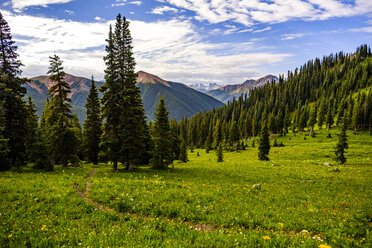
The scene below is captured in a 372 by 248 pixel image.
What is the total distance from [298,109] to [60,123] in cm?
14251

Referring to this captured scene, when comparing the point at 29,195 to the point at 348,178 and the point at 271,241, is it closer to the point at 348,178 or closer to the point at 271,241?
the point at 271,241

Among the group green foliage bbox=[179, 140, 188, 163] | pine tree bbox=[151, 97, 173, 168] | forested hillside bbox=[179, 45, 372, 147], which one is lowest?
green foliage bbox=[179, 140, 188, 163]

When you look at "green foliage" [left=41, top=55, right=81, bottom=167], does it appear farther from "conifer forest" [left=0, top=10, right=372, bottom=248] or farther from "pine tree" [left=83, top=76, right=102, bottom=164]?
"pine tree" [left=83, top=76, right=102, bottom=164]

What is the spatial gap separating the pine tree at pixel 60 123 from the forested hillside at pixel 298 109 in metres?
66.3

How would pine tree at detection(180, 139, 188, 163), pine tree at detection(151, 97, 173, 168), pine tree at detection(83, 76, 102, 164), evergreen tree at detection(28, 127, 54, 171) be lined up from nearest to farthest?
evergreen tree at detection(28, 127, 54, 171), pine tree at detection(151, 97, 173, 168), pine tree at detection(83, 76, 102, 164), pine tree at detection(180, 139, 188, 163)

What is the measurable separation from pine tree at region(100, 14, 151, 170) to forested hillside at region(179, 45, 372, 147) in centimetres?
6297

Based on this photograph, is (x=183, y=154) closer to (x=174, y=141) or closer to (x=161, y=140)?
(x=174, y=141)

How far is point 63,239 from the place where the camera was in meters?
6.70

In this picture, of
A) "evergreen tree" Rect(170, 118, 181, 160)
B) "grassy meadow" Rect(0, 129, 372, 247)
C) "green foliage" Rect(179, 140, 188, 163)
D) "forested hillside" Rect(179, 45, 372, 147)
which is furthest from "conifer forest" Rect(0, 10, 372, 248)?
"forested hillside" Rect(179, 45, 372, 147)

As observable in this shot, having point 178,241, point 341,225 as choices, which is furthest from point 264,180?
point 178,241

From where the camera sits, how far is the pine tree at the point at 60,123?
92.8 feet

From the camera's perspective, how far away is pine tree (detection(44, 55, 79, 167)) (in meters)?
28.3

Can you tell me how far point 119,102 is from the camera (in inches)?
1045

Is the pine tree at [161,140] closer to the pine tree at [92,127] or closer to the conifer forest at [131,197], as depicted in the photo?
the conifer forest at [131,197]
